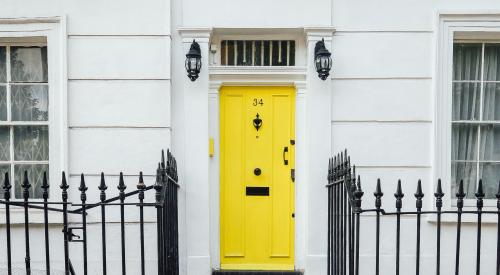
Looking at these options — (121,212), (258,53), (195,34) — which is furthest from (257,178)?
(121,212)

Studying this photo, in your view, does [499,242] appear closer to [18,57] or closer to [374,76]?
[374,76]

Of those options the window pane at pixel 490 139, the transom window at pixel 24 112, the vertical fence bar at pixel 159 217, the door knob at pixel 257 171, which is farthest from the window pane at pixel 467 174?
the transom window at pixel 24 112

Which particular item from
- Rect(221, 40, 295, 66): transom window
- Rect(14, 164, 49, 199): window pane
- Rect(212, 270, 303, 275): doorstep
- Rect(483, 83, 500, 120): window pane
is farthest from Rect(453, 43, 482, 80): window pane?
Rect(14, 164, 49, 199): window pane

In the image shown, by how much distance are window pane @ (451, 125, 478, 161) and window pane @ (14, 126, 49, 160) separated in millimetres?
4496

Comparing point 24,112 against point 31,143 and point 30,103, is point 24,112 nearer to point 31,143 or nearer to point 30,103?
point 30,103

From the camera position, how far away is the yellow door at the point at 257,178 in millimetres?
5156

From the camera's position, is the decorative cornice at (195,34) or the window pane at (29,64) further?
the window pane at (29,64)

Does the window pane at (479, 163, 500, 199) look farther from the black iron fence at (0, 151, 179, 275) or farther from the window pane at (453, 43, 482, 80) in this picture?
the black iron fence at (0, 151, 179, 275)

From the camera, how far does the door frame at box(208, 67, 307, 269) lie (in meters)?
5.06

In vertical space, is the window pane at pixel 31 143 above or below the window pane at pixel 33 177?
above

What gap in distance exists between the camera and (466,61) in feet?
16.8

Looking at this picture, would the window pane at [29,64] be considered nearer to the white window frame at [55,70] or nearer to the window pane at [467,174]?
the white window frame at [55,70]

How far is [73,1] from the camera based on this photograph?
4848 mm

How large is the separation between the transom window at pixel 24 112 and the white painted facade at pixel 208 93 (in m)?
0.25
